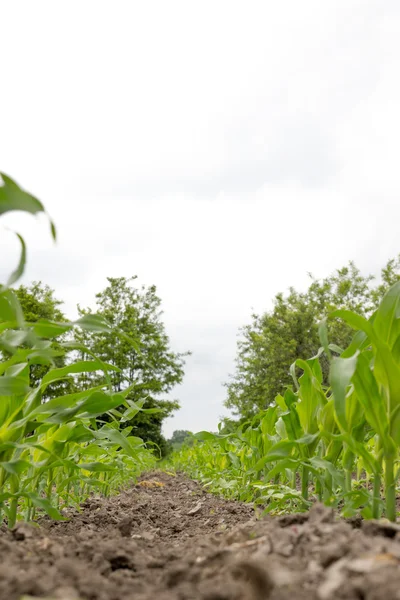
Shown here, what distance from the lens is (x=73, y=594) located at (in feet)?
3.87

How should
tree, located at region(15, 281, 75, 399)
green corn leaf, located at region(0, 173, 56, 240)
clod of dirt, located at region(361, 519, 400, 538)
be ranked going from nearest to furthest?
green corn leaf, located at region(0, 173, 56, 240) < clod of dirt, located at region(361, 519, 400, 538) < tree, located at region(15, 281, 75, 399)

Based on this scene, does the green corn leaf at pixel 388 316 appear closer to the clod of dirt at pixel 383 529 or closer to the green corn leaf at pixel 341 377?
the green corn leaf at pixel 341 377

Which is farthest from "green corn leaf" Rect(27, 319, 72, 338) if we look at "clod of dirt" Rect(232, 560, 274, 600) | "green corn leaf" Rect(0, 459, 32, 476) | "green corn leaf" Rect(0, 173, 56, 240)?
"clod of dirt" Rect(232, 560, 274, 600)

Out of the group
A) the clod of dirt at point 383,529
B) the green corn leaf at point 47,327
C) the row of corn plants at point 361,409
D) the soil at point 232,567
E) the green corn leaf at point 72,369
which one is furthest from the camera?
the green corn leaf at point 72,369

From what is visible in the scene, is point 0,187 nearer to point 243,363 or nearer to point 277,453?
point 277,453

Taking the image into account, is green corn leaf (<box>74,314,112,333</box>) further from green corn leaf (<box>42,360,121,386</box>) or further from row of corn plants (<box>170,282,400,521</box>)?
row of corn plants (<box>170,282,400,521</box>)

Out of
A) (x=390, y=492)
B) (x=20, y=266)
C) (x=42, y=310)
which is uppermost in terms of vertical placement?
(x=42, y=310)

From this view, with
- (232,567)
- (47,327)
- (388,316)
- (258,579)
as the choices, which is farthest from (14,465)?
(388,316)

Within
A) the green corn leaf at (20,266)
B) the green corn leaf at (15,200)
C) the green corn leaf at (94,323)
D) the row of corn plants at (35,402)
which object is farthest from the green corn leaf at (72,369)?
the green corn leaf at (15,200)

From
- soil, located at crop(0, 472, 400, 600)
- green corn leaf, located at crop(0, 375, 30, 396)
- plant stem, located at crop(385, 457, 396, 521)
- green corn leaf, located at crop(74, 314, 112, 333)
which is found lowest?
soil, located at crop(0, 472, 400, 600)

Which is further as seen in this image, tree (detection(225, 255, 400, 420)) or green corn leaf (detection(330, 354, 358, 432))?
tree (detection(225, 255, 400, 420))

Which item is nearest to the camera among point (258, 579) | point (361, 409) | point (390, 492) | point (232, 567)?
point (258, 579)

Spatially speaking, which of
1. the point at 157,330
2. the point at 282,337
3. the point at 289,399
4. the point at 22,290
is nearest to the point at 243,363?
the point at 282,337

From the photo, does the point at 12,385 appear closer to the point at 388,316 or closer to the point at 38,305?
the point at 388,316
